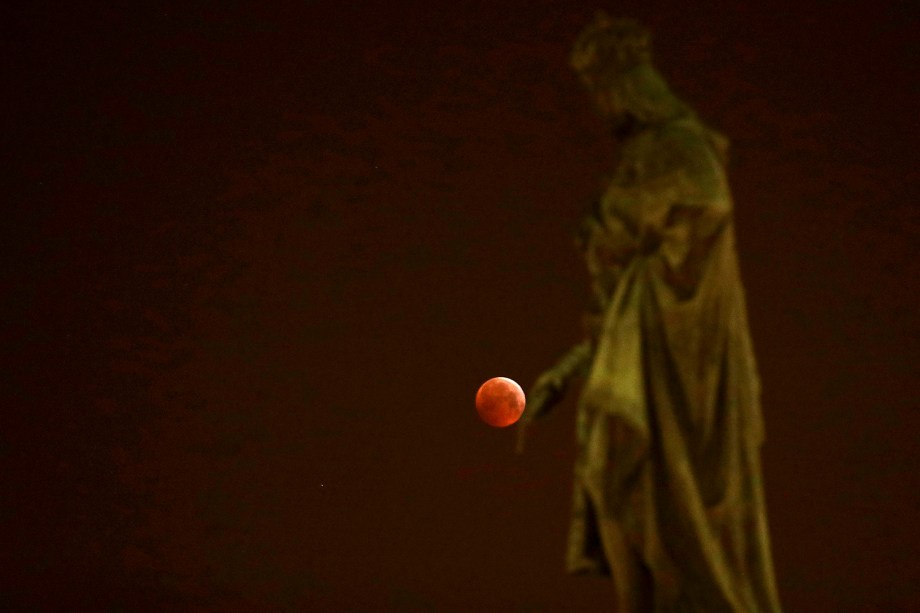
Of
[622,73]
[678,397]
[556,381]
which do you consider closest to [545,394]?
[556,381]

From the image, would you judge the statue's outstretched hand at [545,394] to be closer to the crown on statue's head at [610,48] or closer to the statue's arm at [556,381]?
the statue's arm at [556,381]

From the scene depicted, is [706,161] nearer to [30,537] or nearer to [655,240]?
[655,240]

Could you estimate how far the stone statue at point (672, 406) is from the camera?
2309 millimetres

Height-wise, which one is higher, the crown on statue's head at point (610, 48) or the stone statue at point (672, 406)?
the crown on statue's head at point (610, 48)

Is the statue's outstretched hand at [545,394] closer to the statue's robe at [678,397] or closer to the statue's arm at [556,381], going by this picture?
the statue's arm at [556,381]

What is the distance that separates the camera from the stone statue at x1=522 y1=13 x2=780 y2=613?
7.57 feet

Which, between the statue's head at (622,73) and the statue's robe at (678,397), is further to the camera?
the statue's head at (622,73)

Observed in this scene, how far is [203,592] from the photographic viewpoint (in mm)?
5234

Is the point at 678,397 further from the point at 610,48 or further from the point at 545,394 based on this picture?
the point at 610,48

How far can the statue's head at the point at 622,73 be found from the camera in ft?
8.07

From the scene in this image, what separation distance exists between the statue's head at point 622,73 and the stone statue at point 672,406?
41mm

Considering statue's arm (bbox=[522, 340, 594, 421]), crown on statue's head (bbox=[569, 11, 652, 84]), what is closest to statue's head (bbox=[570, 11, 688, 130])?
crown on statue's head (bbox=[569, 11, 652, 84])

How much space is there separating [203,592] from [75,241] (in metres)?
1.39

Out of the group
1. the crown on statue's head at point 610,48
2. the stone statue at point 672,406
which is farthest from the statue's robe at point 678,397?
the crown on statue's head at point 610,48
